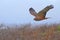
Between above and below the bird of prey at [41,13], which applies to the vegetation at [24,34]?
below

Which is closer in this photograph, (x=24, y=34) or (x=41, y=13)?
(x=41, y=13)

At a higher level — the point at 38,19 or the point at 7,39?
the point at 38,19

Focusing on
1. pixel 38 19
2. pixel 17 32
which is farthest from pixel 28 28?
pixel 38 19

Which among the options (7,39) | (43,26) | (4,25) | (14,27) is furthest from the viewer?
(43,26)

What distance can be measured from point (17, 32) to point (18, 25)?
2.90 ft

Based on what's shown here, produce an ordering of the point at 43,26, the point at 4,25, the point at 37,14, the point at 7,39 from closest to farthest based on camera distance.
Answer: the point at 37,14 → the point at 7,39 → the point at 4,25 → the point at 43,26

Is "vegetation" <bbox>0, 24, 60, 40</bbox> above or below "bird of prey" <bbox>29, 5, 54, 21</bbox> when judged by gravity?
below

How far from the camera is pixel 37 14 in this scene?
21.6 ft

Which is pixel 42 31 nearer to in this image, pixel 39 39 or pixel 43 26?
pixel 43 26

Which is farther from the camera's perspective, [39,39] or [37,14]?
[39,39]

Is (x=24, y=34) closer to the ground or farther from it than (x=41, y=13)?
closer to the ground

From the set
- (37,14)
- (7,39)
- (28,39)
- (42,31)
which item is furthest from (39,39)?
(37,14)

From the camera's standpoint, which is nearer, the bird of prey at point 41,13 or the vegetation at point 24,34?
the bird of prey at point 41,13

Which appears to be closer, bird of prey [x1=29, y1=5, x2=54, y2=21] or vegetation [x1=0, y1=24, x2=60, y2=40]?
bird of prey [x1=29, y1=5, x2=54, y2=21]
